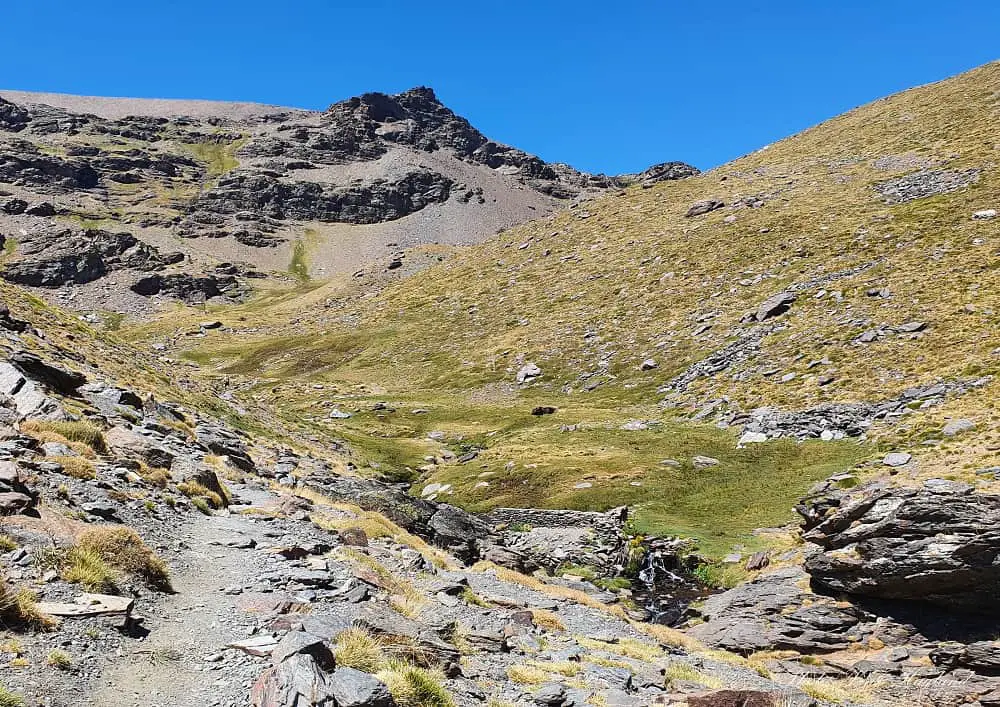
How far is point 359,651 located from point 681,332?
67.4 meters

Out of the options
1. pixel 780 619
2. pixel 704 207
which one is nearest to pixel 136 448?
pixel 780 619

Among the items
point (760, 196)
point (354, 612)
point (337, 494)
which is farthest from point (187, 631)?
point (760, 196)

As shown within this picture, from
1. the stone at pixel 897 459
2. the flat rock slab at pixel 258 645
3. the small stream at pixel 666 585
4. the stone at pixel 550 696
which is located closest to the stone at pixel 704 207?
the stone at pixel 897 459

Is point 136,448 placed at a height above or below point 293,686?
above

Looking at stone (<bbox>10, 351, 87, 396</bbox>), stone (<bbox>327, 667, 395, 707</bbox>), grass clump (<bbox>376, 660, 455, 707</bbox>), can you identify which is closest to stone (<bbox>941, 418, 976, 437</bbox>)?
grass clump (<bbox>376, 660, 455, 707</bbox>)

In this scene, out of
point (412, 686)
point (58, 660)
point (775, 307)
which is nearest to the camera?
point (58, 660)

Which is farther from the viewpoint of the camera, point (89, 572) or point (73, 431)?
point (73, 431)

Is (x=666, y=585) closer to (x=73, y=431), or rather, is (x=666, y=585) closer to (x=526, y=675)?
(x=526, y=675)

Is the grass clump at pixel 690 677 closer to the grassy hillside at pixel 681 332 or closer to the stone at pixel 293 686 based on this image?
the stone at pixel 293 686

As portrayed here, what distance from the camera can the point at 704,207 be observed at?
10550cm

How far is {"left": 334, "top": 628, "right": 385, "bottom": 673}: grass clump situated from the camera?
10.8m

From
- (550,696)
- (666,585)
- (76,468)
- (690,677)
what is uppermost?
(76,468)

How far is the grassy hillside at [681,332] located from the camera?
1688 inches

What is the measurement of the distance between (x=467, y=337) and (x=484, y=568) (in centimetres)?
7236
